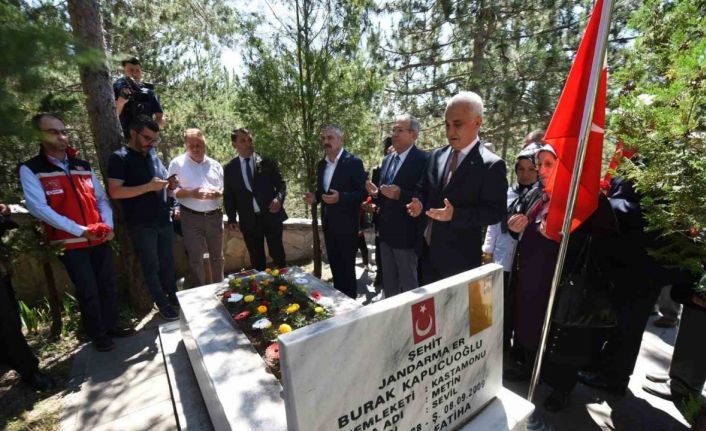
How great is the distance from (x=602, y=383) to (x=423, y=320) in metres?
1.97

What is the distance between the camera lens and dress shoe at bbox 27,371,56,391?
2.68 metres

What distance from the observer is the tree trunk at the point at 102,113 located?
3303mm

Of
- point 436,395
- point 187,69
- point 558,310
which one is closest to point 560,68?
point 558,310

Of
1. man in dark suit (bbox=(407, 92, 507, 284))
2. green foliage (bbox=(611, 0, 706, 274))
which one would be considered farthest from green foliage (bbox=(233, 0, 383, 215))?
green foliage (bbox=(611, 0, 706, 274))

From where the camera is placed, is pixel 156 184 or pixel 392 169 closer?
pixel 156 184

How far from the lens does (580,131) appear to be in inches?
74.5

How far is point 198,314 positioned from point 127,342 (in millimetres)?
1250

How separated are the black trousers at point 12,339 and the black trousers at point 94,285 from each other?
41 centimetres

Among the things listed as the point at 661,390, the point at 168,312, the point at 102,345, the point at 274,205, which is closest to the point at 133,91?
the point at 274,205

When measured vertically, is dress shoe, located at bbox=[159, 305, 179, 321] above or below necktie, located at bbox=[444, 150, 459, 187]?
below

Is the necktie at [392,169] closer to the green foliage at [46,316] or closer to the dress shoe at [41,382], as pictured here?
the dress shoe at [41,382]

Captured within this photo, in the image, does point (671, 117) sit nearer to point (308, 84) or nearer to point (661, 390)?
point (661, 390)

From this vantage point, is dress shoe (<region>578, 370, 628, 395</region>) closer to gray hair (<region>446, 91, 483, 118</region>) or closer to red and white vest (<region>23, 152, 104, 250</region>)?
gray hair (<region>446, 91, 483, 118</region>)

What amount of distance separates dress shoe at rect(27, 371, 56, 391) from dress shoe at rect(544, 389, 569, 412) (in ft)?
11.8
